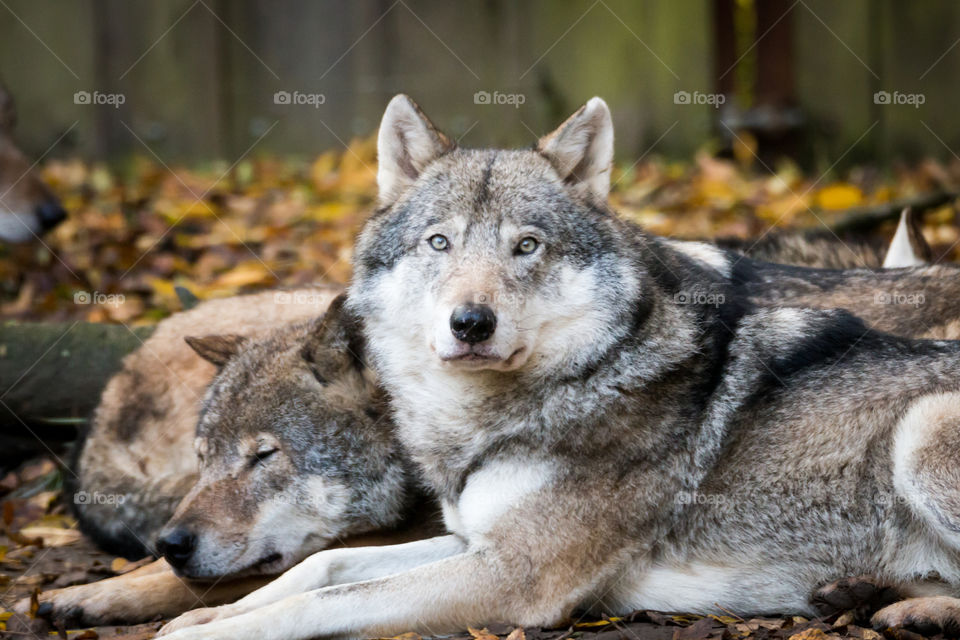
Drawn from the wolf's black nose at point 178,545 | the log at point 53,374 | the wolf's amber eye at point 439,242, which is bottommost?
the wolf's black nose at point 178,545

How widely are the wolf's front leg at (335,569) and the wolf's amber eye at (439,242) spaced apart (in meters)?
1.29

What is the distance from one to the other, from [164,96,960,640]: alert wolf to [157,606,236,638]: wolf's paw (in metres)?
0.01

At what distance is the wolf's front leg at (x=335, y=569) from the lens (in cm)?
409

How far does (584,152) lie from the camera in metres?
4.62

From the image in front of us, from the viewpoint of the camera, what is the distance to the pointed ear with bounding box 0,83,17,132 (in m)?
7.86

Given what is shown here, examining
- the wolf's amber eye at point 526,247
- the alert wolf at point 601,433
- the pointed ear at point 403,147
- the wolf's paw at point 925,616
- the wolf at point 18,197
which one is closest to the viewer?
the wolf's paw at point 925,616

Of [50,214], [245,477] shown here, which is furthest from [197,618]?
[50,214]

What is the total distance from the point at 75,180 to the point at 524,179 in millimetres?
8611

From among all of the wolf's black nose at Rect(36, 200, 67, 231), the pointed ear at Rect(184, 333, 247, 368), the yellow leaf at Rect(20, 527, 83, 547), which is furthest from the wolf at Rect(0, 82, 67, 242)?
the pointed ear at Rect(184, 333, 247, 368)

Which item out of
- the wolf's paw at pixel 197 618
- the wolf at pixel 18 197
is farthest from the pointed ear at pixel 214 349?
the wolf at pixel 18 197

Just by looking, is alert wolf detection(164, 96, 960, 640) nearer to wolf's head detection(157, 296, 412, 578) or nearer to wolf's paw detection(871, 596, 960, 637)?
wolf's paw detection(871, 596, 960, 637)

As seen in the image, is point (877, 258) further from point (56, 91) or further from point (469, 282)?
point (56, 91)

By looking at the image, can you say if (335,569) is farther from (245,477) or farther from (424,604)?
(245,477)

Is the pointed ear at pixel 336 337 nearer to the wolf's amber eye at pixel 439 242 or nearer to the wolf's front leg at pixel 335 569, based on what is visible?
the wolf's amber eye at pixel 439 242
